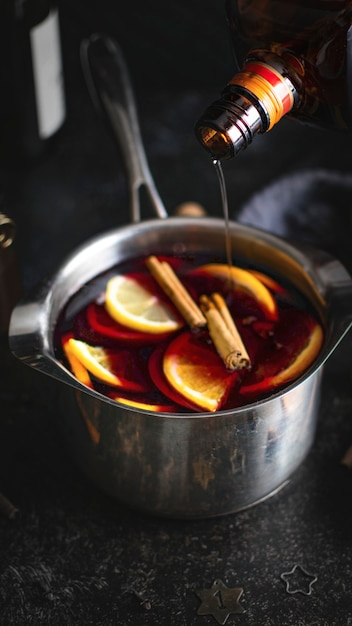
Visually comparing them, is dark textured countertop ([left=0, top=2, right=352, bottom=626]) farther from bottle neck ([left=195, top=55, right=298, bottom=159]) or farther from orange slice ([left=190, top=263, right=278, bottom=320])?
bottle neck ([left=195, top=55, right=298, bottom=159])

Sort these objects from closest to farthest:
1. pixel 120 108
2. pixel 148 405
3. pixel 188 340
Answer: pixel 148 405, pixel 188 340, pixel 120 108

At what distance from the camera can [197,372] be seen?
114cm

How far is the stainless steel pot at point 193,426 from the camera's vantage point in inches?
41.1

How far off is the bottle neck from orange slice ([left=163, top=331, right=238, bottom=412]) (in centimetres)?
30

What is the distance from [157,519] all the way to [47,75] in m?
0.90

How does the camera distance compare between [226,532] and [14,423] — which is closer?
[226,532]

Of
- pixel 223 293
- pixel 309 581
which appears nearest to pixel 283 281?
pixel 223 293

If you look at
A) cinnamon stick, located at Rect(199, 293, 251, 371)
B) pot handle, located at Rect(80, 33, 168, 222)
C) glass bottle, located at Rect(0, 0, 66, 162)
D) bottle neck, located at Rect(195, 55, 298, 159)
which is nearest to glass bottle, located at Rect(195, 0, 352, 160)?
bottle neck, located at Rect(195, 55, 298, 159)

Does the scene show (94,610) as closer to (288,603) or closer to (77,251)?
(288,603)

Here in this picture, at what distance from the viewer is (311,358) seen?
1.14m

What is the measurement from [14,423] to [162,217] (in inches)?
15.9

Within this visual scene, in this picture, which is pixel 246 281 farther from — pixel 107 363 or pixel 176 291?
pixel 107 363

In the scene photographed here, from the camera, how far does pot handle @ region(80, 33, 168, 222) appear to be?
1.41m

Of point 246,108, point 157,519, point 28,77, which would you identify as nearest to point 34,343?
point 157,519
